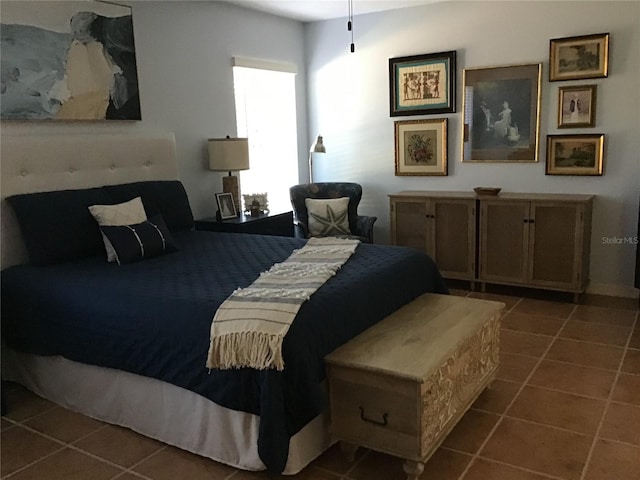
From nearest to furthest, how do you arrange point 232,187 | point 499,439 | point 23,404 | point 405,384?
1. point 405,384
2. point 499,439
3. point 23,404
4. point 232,187

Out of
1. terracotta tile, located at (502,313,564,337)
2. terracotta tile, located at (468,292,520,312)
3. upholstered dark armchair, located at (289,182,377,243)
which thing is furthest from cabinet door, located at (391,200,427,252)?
terracotta tile, located at (502,313,564,337)

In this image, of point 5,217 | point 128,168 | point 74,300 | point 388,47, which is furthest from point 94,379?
point 388,47

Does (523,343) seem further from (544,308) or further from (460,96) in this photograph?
(460,96)

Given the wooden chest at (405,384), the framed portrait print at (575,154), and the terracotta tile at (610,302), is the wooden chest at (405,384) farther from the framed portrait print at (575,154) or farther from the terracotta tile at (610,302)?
the framed portrait print at (575,154)

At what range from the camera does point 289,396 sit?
7.00ft

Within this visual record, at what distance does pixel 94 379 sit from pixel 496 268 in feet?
10.2

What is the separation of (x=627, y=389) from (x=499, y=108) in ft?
8.34

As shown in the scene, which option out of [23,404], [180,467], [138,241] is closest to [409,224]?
[138,241]

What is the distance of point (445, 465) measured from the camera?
2334 mm

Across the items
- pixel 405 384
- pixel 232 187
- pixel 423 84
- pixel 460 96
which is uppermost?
pixel 423 84

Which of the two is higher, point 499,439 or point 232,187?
point 232,187

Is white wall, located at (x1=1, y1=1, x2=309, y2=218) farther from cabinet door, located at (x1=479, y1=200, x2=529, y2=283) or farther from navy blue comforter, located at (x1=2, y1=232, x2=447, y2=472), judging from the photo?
cabinet door, located at (x1=479, y1=200, x2=529, y2=283)

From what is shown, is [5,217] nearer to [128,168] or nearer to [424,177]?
[128,168]

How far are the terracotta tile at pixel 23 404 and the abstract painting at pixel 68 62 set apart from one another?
1561mm
